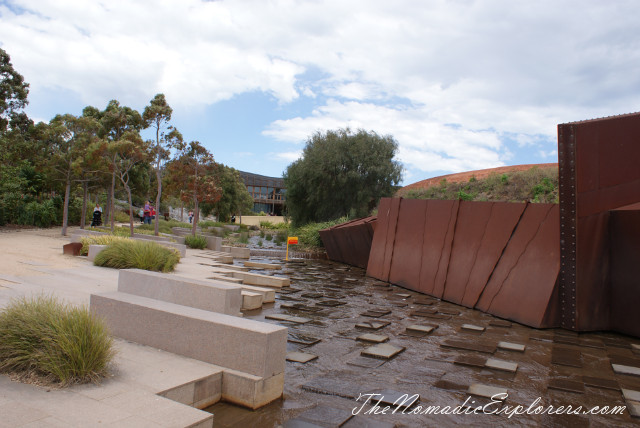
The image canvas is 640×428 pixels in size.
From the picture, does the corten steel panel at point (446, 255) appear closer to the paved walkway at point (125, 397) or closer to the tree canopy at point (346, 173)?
the paved walkway at point (125, 397)

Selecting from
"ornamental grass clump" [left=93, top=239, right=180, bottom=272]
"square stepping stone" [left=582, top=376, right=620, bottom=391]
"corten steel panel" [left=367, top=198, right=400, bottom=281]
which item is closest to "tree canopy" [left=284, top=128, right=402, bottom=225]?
"corten steel panel" [left=367, top=198, right=400, bottom=281]

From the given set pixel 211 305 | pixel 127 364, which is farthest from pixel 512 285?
pixel 127 364

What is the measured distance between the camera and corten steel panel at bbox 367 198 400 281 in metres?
12.2

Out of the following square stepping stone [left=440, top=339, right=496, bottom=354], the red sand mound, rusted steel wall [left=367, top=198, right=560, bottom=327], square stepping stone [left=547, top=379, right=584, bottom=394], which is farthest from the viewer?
the red sand mound

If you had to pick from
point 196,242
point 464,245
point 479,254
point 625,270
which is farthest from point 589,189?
point 196,242

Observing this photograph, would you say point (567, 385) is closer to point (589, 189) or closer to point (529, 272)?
point (529, 272)

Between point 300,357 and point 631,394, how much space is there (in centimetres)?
336

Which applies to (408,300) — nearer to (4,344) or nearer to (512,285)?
(512,285)

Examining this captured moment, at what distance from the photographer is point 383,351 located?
18.5 ft

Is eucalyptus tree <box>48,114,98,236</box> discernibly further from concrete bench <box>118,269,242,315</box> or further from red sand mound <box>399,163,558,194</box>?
red sand mound <box>399,163,558,194</box>

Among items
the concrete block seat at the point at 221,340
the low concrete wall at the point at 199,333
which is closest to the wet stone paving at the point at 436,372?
the concrete block seat at the point at 221,340

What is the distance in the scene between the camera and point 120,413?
→ 2.93m

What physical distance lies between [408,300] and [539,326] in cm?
295

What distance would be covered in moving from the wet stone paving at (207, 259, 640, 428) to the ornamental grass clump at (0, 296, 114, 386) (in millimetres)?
1032
